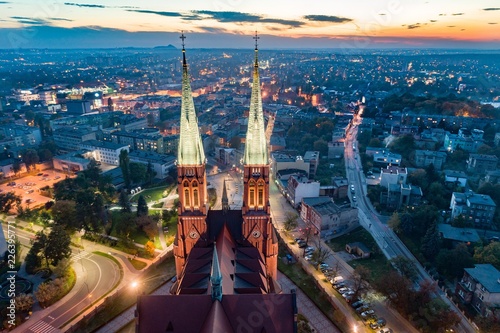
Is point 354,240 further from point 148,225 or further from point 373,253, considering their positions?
point 148,225

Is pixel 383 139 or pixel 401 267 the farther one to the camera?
pixel 383 139

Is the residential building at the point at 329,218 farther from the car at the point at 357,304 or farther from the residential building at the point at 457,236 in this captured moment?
the car at the point at 357,304

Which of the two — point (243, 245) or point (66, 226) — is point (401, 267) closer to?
point (243, 245)

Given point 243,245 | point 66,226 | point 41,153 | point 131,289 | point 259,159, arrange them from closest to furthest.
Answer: point 259,159 → point 243,245 → point 131,289 → point 66,226 → point 41,153

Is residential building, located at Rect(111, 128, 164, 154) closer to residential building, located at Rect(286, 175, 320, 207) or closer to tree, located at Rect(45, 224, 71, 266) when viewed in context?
residential building, located at Rect(286, 175, 320, 207)

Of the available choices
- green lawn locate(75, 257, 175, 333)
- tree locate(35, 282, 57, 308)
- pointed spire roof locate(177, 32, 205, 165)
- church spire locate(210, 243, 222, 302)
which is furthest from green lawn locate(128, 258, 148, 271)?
church spire locate(210, 243, 222, 302)

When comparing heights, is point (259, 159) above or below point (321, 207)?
above

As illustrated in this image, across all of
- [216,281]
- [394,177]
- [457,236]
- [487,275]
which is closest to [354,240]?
[457,236]

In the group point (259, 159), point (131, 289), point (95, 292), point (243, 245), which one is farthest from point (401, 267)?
point (95, 292)
